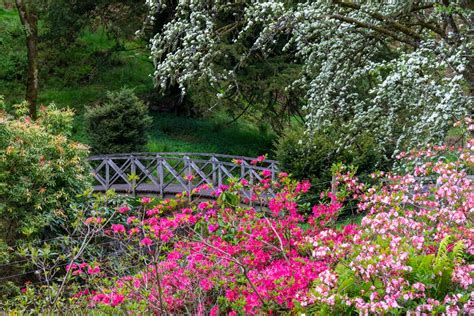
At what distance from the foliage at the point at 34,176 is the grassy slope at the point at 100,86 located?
8.21 meters

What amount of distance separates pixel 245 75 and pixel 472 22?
12.0m

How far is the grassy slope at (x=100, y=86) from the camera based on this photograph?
2152 cm

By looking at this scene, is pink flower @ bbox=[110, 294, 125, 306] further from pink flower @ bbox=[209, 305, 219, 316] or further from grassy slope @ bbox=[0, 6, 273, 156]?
grassy slope @ bbox=[0, 6, 273, 156]

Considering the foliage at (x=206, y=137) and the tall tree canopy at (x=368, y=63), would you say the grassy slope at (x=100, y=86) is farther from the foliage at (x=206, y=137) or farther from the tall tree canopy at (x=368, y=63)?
the tall tree canopy at (x=368, y=63)

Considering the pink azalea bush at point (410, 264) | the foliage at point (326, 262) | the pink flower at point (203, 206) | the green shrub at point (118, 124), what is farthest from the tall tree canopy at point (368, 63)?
the green shrub at point (118, 124)

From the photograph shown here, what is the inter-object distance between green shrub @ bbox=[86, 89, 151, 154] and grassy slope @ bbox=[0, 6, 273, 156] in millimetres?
2263

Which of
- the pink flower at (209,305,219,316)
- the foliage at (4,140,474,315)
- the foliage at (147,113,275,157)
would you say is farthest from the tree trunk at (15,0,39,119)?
the pink flower at (209,305,219,316)

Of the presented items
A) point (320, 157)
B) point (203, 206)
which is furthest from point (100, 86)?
point (203, 206)

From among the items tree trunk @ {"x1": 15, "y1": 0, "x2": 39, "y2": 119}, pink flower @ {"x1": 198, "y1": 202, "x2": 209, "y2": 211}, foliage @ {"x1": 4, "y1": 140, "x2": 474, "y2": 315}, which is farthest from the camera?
tree trunk @ {"x1": 15, "y1": 0, "x2": 39, "y2": 119}

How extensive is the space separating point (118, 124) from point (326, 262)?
512 inches

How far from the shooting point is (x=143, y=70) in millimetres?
26016

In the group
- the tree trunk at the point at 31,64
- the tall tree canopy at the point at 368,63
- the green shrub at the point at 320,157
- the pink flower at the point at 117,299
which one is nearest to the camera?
the pink flower at the point at 117,299

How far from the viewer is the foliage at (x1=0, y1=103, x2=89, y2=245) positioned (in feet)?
35.7

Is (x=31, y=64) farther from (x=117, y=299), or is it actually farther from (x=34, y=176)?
(x=117, y=299)
